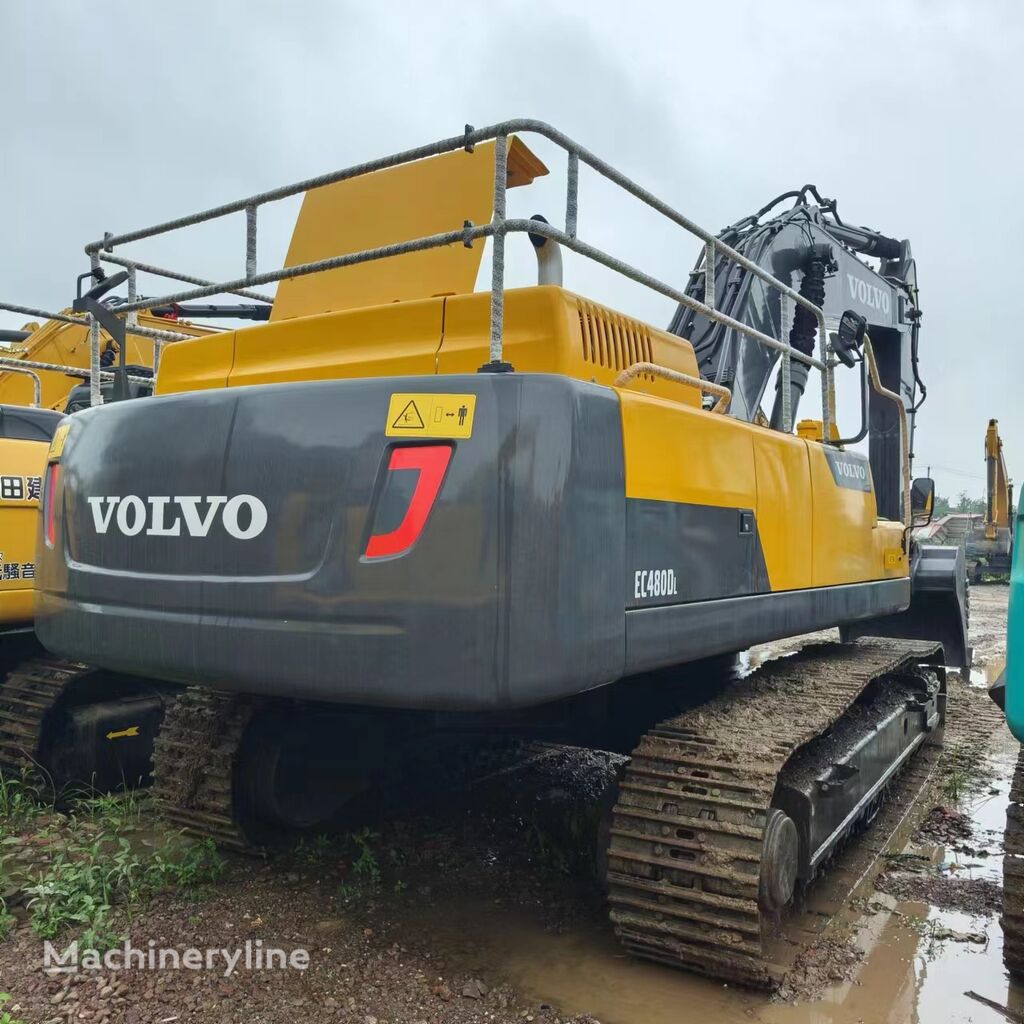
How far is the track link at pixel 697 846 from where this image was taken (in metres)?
2.64

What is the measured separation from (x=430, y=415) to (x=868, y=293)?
16.2ft

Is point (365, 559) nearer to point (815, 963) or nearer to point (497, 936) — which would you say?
point (497, 936)

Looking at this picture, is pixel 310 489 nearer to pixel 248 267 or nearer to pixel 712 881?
pixel 248 267

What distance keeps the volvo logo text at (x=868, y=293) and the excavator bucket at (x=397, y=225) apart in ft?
12.0

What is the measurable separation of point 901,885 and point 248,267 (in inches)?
131

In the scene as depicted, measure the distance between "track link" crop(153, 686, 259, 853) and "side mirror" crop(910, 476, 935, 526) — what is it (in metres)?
3.99

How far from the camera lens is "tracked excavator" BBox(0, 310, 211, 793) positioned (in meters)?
4.37

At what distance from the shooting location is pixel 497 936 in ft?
10.3

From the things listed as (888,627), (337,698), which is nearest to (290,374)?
(337,698)

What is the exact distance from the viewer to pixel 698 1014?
8.77 ft

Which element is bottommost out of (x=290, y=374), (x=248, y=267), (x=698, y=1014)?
(x=698, y=1014)

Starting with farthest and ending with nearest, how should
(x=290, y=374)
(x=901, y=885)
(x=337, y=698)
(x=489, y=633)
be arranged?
(x=901, y=885), (x=290, y=374), (x=337, y=698), (x=489, y=633)

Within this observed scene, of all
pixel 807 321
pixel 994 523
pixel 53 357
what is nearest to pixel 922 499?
pixel 807 321

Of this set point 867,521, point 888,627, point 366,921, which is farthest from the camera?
point 888,627
